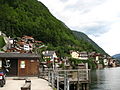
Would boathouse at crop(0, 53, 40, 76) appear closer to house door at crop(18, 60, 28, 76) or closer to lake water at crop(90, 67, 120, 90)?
house door at crop(18, 60, 28, 76)

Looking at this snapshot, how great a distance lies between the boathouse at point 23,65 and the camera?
42.2 meters

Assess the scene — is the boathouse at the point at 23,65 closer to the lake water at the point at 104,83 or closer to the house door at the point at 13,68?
the house door at the point at 13,68

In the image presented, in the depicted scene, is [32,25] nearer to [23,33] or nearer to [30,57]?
[23,33]

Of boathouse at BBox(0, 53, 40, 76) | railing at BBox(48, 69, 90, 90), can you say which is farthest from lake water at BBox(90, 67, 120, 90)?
boathouse at BBox(0, 53, 40, 76)

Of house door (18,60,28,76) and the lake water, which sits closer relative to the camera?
house door (18,60,28,76)

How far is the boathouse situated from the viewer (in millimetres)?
42188

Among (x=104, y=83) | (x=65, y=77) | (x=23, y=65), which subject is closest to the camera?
(x=65, y=77)

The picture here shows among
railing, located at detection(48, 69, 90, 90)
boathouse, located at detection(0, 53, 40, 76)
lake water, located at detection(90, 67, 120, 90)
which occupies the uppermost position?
boathouse, located at detection(0, 53, 40, 76)

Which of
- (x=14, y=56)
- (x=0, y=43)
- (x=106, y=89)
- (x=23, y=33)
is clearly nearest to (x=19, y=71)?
(x=14, y=56)

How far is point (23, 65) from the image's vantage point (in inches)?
1670

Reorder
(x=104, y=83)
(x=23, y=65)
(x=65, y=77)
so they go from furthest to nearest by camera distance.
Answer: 1. (x=104, y=83)
2. (x=23, y=65)
3. (x=65, y=77)

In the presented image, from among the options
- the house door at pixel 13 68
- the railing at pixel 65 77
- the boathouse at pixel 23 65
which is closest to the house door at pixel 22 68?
the boathouse at pixel 23 65

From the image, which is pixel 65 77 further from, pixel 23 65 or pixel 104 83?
pixel 104 83

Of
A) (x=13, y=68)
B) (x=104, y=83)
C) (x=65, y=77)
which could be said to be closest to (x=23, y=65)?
(x=13, y=68)
